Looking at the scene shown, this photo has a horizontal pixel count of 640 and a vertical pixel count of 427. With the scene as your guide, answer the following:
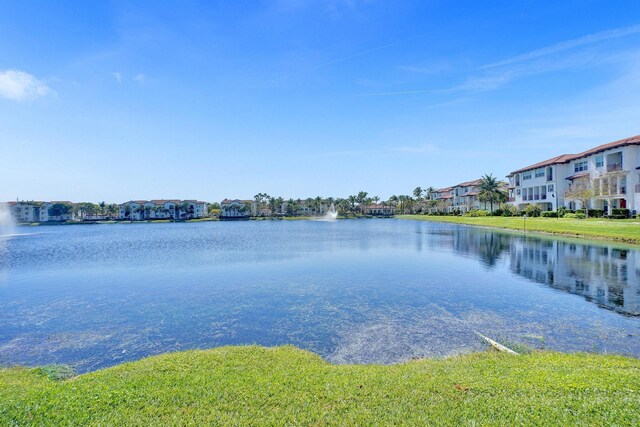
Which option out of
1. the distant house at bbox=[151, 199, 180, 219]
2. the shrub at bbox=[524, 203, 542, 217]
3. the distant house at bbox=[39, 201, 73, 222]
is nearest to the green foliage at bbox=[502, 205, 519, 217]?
the shrub at bbox=[524, 203, 542, 217]

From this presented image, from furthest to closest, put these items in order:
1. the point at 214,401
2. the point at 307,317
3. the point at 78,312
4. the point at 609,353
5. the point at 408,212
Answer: the point at 408,212 → the point at 78,312 → the point at 307,317 → the point at 609,353 → the point at 214,401

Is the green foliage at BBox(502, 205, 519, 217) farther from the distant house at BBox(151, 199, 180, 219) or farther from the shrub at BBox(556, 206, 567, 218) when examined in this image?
the distant house at BBox(151, 199, 180, 219)

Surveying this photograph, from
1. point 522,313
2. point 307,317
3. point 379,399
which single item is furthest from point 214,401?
point 522,313

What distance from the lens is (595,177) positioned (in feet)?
173

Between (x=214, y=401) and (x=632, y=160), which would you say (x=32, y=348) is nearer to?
(x=214, y=401)

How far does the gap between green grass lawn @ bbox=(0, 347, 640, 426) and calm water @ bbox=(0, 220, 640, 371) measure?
2612 mm

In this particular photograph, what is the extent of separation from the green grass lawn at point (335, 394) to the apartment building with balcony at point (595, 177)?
177 feet

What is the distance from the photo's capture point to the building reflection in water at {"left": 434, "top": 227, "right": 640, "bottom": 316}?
15.9m

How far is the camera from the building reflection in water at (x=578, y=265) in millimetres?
15852

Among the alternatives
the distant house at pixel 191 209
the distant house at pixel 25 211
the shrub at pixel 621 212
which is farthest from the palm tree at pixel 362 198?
the distant house at pixel 25 211

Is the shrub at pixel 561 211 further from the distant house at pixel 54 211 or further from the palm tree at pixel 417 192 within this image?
the distant house at pixel 54 211

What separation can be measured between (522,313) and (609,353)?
13.6 ft

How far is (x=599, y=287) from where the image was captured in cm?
1714

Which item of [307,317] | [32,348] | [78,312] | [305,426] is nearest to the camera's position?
[305,426]
